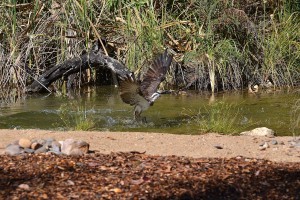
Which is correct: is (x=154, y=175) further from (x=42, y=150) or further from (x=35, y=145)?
(x=35, y=145)

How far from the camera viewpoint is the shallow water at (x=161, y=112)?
1020 cm

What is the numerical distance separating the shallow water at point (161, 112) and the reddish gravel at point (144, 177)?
3236 mm

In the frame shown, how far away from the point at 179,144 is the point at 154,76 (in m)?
3.25

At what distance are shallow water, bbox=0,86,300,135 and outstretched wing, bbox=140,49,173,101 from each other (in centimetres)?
55

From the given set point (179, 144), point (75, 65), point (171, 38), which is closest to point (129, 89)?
point (179, 144)

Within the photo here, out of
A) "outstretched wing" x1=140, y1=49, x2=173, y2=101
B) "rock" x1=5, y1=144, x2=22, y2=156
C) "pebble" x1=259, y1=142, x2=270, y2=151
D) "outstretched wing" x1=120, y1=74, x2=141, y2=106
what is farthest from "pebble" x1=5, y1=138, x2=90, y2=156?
"outstretched wing" x1=140, y1=49, x2=173, y2=101

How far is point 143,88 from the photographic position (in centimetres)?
1047

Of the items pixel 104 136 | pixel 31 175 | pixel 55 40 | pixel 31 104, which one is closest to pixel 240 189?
pixel 31 175

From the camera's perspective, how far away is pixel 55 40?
47.3 feet

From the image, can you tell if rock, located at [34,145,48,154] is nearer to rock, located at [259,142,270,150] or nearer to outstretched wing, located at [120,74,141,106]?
rock, located at [259,142,270,150]

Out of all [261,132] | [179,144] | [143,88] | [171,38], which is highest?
[171,38]

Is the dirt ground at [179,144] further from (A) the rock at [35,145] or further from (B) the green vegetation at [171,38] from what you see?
(B) the green vegetation at [171,38]

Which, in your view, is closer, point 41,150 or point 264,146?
point 41,150

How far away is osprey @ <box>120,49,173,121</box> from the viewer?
400 inches
